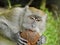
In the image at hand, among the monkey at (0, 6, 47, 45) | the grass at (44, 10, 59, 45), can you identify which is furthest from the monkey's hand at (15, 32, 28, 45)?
the grass at (44, 10, 59, 45)

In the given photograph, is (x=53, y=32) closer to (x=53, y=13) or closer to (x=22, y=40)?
(x=53, y=13)

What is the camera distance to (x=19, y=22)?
5.04ft

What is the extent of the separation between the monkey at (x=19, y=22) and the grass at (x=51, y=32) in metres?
0.64

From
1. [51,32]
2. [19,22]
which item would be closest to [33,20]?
[19,22]

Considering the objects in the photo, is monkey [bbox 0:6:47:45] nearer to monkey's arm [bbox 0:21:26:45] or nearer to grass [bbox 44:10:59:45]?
monkey's arm [bbox 0:21:26:45]

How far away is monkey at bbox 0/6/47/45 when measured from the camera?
4.96 ft

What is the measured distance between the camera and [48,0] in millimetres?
2764

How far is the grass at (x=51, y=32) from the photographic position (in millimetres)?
2248

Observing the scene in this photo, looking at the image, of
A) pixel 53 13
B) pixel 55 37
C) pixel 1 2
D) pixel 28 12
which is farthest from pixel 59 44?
pixel 28 12

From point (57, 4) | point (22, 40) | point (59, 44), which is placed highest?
point (22, 40)

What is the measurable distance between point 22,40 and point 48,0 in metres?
1.38

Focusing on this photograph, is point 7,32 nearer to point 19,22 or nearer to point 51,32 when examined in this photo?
point 19,22

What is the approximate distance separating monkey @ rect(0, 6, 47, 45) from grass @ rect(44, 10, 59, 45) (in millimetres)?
644

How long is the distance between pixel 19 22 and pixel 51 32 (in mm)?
852
